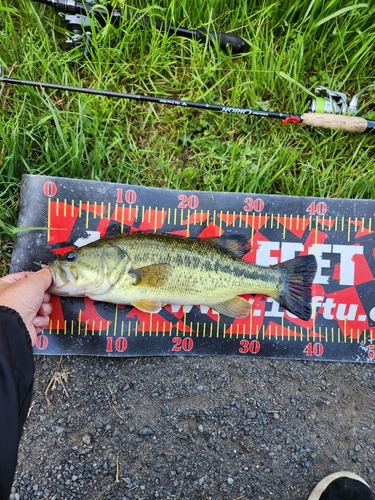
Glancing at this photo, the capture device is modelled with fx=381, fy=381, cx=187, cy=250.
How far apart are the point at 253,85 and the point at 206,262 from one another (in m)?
1.50

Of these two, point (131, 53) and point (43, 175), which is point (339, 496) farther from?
point (131, 53)

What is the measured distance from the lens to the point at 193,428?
2.80 meters

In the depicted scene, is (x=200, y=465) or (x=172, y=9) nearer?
(x=200, y=465)

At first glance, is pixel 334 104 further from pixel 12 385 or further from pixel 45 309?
pixel 12 385

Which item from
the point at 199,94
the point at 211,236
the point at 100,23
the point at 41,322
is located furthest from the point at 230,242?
the point at 100,23

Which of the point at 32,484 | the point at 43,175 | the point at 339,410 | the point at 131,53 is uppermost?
the point at 131,53

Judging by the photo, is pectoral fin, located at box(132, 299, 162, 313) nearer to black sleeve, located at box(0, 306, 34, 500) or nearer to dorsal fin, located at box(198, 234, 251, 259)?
dorsal fin, located at box(198, 234, 251, 259)

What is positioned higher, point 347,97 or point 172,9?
point 172,9

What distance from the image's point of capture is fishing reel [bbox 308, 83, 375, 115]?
3.01 m

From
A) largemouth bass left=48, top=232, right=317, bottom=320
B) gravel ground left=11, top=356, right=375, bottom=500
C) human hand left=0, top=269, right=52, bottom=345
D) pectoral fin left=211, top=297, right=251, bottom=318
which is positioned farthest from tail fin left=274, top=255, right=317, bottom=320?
human hand left=0, top=269, right=52, bottom=345

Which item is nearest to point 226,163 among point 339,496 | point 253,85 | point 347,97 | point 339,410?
point 253,85

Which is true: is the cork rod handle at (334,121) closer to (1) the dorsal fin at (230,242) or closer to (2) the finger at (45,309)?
(1) the dorsal fin at (230,242)

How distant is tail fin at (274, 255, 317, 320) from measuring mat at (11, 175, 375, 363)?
0.46 ft

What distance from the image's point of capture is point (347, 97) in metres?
3.18
